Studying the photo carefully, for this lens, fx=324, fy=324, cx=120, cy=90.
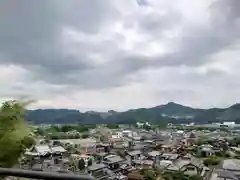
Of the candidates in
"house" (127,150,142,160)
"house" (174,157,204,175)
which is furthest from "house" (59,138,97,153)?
"house" (174,157,204,175)

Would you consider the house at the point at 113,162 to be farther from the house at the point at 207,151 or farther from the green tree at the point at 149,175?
the house at the point at 207,151

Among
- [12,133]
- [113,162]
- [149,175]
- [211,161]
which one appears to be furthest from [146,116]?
[12,133]

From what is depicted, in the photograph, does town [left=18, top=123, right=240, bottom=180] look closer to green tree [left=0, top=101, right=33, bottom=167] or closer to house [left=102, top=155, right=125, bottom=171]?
house [left=102, top=155, right=125, bottom=171]

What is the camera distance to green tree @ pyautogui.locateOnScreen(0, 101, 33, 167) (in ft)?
7.86

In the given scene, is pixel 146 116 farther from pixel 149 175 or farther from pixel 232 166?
pixel 149 175

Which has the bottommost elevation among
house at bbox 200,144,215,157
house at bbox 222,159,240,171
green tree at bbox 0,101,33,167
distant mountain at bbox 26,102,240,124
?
house at bbox 222,159,240,171

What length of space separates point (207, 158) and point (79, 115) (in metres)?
24.5

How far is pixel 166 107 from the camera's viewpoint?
146 feet

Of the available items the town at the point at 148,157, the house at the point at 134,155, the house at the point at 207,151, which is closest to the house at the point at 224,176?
the town at the point at 148,157

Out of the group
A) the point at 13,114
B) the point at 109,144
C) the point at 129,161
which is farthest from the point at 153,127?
the point at 13,114

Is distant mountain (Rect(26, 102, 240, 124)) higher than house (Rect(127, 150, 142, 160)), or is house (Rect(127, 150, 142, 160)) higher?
distant mountain (Rect(26, 102, 240, 124))

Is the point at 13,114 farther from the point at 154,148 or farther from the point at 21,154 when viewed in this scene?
the point at 154,148

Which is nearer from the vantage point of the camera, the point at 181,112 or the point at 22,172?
the point at 22,172

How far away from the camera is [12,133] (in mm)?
2430
